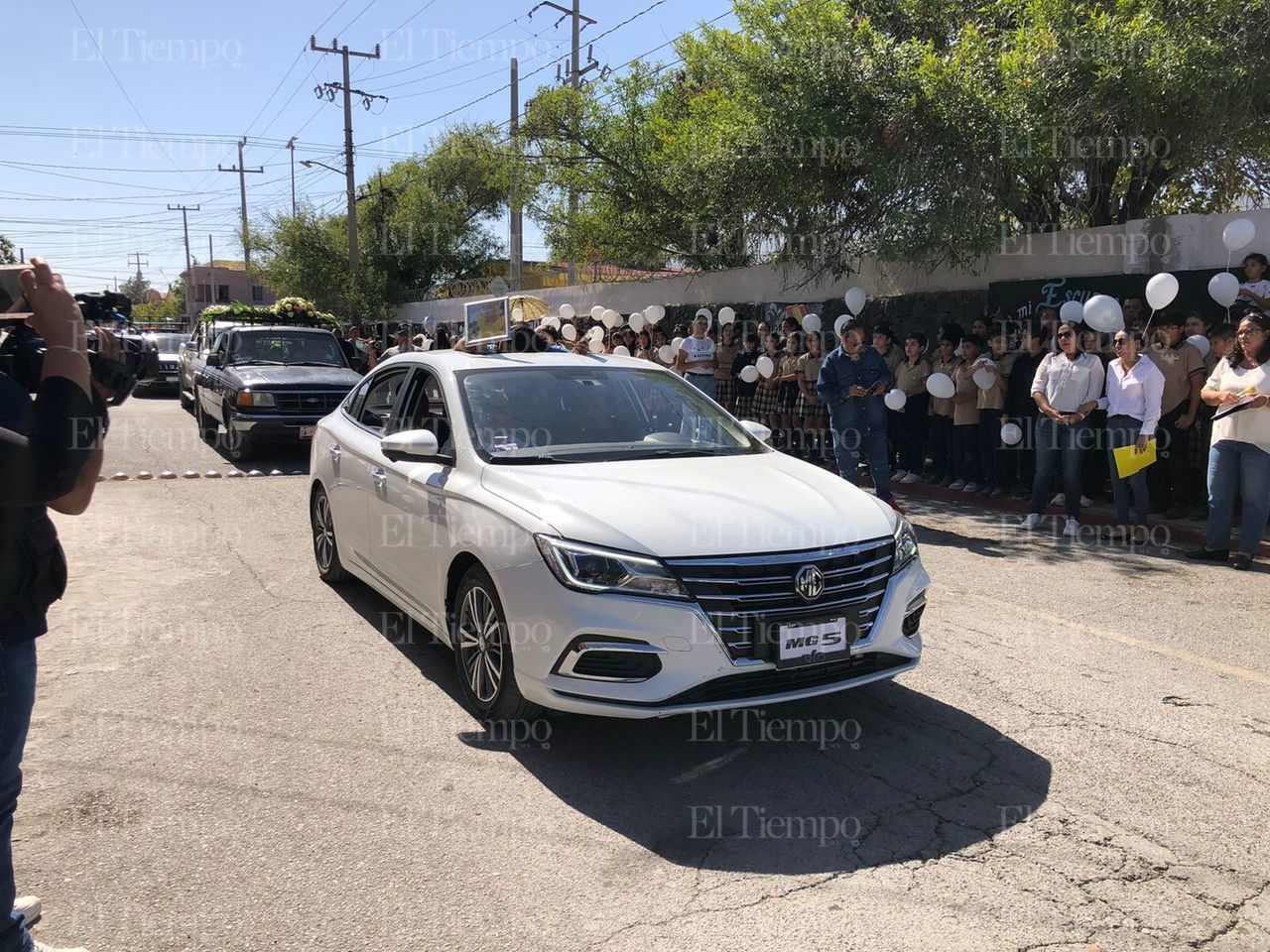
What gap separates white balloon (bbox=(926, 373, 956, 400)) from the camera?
10516 mm

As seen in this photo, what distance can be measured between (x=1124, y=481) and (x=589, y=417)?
19.4 feet

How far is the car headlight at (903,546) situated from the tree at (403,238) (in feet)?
113

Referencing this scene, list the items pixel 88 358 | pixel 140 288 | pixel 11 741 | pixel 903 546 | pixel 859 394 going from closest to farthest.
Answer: pixel 11 741 → pixel 88 358 → pixel 903 546 → pixel 859 394 → pixel 140 288

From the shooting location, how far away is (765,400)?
527 inches

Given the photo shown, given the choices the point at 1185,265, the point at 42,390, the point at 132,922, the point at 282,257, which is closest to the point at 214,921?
the point at 132,922

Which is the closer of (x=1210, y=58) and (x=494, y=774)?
(x=494, y=774)

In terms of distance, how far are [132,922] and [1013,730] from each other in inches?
138

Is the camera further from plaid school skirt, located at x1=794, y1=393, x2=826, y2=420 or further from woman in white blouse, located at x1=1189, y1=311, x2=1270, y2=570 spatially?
plaid school skirt, located at x1=794, y1=393, x2=826, y2=420

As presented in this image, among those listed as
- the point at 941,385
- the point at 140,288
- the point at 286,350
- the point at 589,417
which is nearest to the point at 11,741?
the point at 589,417

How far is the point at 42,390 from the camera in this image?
7.74 feet

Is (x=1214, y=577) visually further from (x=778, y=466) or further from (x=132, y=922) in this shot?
(x=132, y=922)

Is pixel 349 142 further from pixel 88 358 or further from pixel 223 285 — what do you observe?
pixel 223 285

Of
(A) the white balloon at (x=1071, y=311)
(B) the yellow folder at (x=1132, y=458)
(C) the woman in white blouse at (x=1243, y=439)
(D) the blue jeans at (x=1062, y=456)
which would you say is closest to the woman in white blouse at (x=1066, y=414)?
(D) the blue jeans at (x=1062, y=456)

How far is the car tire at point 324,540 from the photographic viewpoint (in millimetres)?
6715
